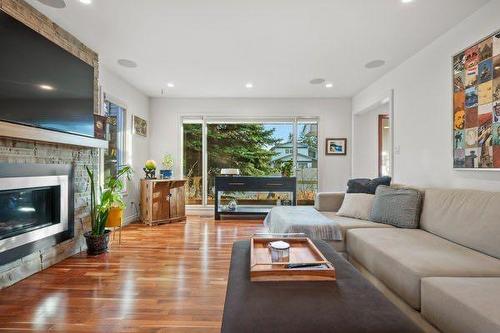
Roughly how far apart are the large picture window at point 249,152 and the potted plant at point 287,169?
0.26 ft

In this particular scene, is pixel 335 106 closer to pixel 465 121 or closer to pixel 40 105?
pixel 465 121

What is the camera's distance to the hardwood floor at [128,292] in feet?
5.73

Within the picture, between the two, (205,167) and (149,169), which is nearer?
(149,169)

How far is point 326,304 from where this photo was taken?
1.10m

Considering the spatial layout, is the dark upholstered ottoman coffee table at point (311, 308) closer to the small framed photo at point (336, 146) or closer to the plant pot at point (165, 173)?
the plant pot at point (165, 173)

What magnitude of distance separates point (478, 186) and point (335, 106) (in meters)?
3.50

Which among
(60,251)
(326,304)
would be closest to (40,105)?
(60,251)

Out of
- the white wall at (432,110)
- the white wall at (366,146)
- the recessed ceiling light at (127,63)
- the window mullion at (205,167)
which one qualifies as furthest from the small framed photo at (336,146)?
the recessed ceiling light at (127,63)

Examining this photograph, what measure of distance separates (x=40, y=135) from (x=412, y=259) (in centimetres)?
306

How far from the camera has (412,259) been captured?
1725 mm

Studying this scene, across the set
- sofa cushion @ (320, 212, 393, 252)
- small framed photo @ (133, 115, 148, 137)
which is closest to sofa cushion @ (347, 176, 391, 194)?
sofa cushion @ (320, 212, 393, 252)

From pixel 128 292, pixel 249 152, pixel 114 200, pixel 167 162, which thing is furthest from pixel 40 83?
pixel 249 152

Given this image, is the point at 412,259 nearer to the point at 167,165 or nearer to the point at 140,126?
the point at 167,165

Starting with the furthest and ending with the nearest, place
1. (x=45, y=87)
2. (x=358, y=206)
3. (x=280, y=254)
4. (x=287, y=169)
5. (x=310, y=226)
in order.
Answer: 1. (x=287, y=169)
2. (x=358, y=206)
3. (x=310, y=226)
4. (x=45, y=87)
5. (x=280, y=254)
